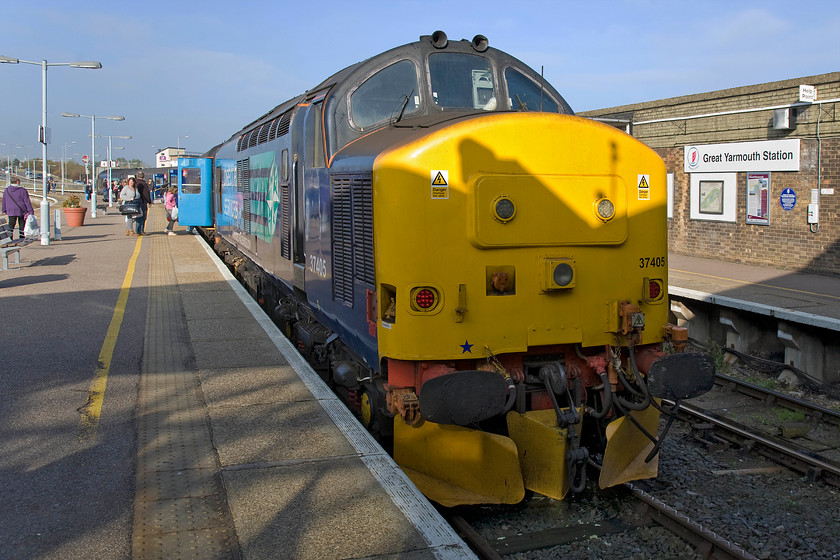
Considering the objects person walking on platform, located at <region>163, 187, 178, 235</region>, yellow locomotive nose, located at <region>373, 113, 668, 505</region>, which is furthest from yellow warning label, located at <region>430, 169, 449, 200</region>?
person walking on platform, located at <region>163, 187, 178, 235</region>

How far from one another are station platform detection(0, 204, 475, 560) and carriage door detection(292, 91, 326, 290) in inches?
41.2

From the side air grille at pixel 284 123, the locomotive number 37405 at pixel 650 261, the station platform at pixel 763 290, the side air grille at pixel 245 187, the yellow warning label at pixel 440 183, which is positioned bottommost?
the station platform at pixel 763 290

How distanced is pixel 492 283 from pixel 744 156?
46.3ft

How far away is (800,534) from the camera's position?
5418 mm

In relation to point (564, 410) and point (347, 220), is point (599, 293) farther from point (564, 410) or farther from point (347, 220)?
point (347, 220)

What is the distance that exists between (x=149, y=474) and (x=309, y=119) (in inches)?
138

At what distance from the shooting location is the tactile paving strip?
12.8 feet

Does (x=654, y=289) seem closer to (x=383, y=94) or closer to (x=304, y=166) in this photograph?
(x=383, y=94)

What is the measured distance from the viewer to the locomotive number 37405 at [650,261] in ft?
18.3

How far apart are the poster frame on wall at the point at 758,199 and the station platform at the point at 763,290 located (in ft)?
3.55

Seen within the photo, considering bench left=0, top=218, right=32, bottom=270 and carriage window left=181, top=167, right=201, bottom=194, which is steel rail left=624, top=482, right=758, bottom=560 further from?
carriage window left=181, top=167, right=201, bottom=194

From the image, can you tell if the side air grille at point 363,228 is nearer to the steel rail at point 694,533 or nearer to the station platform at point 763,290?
the steel rail at point 694,533

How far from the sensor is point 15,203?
1830cm

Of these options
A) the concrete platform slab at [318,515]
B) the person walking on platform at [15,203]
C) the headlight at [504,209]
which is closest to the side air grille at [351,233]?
the headlight at [504,209]
